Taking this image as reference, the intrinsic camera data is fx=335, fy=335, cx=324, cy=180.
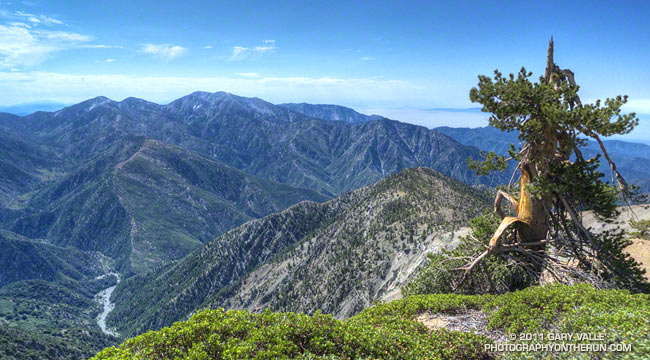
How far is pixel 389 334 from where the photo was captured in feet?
38.8

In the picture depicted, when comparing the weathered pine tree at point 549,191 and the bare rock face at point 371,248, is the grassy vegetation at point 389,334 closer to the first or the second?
the weathered pine tree at point 549,191

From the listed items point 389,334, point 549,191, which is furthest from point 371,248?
point 389,334

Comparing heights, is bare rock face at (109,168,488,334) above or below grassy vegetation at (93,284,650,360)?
below

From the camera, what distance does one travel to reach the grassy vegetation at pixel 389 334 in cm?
991

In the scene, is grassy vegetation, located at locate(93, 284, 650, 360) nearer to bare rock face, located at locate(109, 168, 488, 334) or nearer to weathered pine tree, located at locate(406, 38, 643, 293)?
weathered pine tree, located at locate(406, 38, 643, 293)

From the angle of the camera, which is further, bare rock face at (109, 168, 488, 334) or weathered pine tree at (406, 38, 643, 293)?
bare rock face at (109, 168, 488, 334)

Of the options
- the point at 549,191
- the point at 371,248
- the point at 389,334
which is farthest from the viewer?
the point at 371,248

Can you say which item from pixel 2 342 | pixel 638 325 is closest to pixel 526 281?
pixel 638 325

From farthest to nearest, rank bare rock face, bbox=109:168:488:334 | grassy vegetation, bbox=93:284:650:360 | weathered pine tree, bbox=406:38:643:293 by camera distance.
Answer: bare rock face, bbox=109:168:488:334 < weathered pine tree, bbox=406:38:643:293 < grassy vegetation, bbox=93:284:650:360

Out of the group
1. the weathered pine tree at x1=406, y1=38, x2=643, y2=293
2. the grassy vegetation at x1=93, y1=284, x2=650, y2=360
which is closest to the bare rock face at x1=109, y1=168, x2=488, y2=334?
the weathered pine tree at x1=406, y1=38, x2=643, y2=293

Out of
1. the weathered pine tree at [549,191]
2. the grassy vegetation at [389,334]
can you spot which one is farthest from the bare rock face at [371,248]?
the grassy vegetation at [389,334]

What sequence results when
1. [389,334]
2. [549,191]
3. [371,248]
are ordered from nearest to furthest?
[389,334] < [549,191] < [371,248]

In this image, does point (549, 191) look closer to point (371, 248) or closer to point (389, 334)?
point (389, 334)

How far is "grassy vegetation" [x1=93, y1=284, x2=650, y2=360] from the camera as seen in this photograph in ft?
32.5
